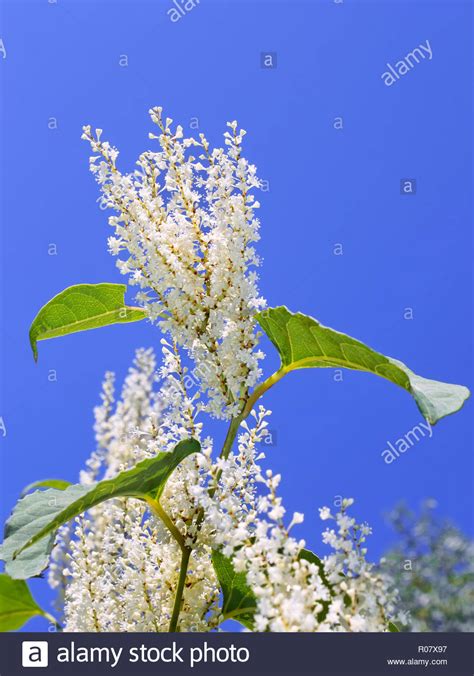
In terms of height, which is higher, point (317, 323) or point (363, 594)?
point (317, 323)

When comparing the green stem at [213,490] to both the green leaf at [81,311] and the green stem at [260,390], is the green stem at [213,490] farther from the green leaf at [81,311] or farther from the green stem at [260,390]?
the green leaf at [81,311]

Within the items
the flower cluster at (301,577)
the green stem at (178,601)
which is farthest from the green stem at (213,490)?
the flower cluster at (301,577)

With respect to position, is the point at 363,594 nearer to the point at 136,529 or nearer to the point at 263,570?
the point at 263,570

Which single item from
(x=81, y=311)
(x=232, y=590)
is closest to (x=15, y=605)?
(x=232, y=590)

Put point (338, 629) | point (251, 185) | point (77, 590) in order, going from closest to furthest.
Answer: point (338, 629), point (251, 185), point (77, 590)

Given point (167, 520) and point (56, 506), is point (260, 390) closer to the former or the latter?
point (167, 520)

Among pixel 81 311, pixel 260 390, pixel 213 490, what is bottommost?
pixel 213 490
